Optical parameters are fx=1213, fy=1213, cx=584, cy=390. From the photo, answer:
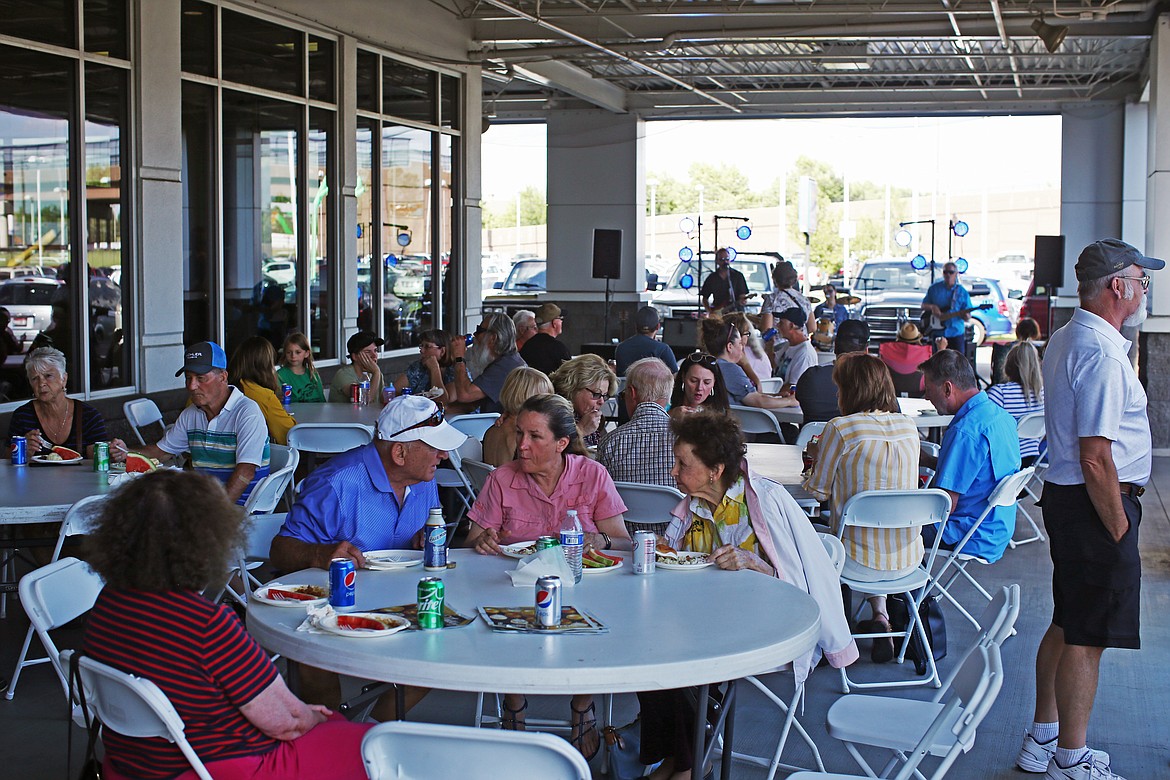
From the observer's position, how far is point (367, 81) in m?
11.5

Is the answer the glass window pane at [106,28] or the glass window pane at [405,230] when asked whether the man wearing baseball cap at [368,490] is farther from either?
the glass window pane at [405,230]

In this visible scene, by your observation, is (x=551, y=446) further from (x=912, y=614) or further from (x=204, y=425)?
(x=204, y=425)

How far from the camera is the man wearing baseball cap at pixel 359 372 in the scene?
7859 millimetres

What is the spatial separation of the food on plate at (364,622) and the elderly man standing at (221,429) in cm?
250

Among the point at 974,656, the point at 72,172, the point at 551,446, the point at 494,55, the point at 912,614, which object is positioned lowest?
the point at 912,614

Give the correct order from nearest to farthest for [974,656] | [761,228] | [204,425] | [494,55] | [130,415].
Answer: [974,656] < [204,425] < [130,415] < [494,55] < [761,228]

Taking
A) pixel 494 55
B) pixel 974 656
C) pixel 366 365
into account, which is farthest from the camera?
pixel 494 55

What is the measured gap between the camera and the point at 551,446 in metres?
3.77

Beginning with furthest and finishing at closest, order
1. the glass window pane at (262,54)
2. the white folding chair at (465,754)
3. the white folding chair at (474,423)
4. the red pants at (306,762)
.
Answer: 1. the glass window pane at (262,54)
2. the white folding chair at (474,423)
3. the red pants at (306,762)
4. the white folding chair at (465,754)

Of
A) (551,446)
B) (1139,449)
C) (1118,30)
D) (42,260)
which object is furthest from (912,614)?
(1118,30)

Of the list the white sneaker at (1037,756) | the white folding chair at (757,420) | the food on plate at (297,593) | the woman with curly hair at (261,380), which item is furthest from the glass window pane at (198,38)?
the white sneaker at (1037,756)

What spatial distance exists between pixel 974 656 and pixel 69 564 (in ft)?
7.23

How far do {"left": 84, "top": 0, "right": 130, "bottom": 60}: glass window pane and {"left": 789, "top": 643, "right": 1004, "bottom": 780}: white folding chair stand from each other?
6637 mm

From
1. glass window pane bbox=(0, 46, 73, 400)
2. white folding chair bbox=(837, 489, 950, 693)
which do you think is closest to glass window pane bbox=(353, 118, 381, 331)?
glass window pane bbox=(0, 46, 73, 400)
